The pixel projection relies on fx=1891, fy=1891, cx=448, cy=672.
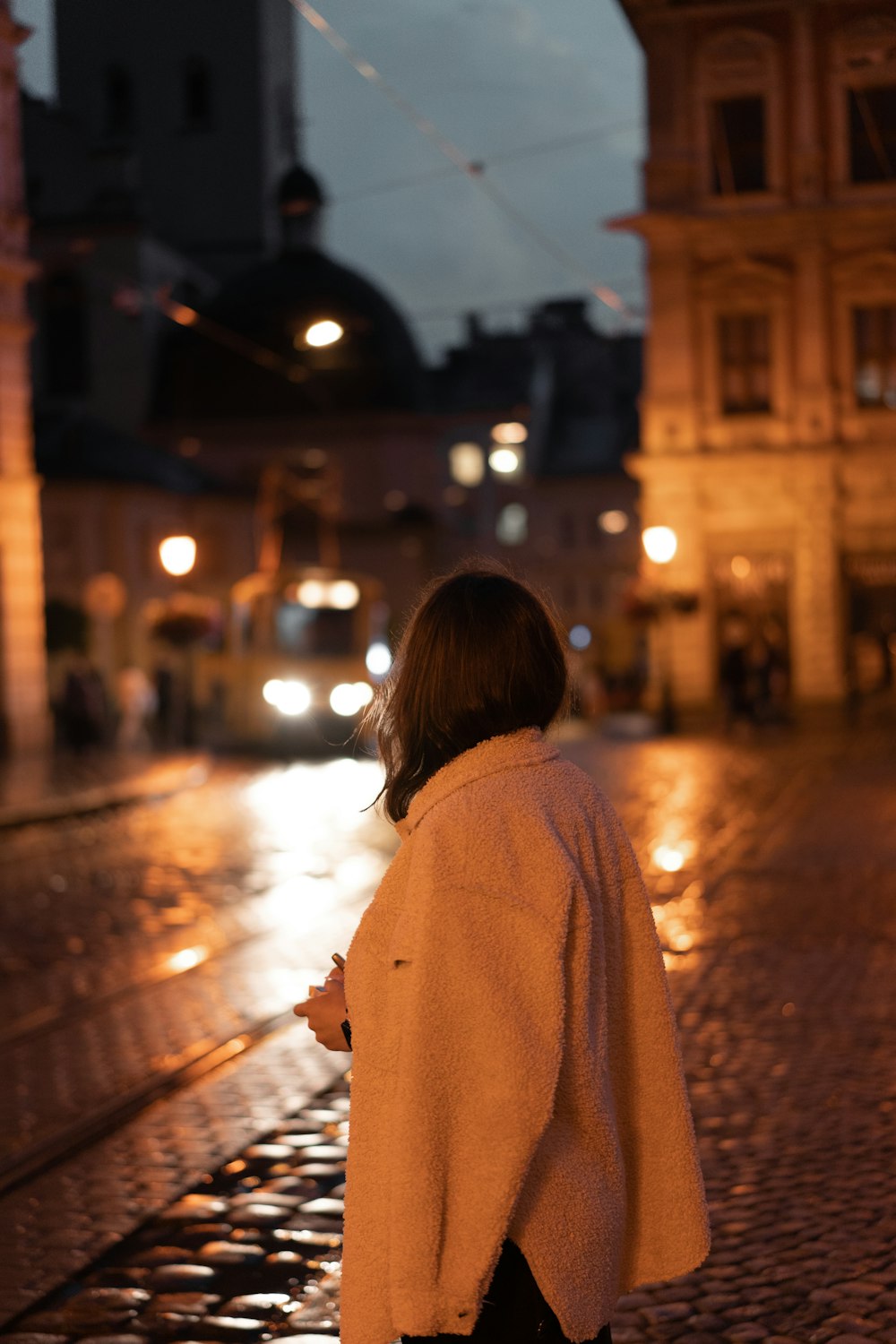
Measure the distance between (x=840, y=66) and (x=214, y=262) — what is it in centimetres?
4089

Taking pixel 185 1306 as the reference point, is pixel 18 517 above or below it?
above

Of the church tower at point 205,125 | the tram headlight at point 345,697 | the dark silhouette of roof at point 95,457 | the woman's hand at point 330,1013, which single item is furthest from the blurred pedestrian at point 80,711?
the woman's hand at point 330,1013

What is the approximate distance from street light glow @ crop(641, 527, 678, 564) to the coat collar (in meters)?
31.7

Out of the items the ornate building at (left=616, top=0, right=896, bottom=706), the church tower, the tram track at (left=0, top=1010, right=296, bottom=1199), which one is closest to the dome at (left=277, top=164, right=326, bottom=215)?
the church tower

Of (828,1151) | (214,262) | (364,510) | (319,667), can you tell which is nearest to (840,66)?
(319,667)

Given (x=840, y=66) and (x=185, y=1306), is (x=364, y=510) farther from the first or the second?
(x=185, y=1306)

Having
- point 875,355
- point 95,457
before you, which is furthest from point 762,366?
point 95,457

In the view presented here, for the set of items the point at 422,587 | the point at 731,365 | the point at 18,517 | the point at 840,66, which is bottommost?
the point at 422,587

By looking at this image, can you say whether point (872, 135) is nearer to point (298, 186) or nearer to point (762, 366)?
point (762, 366)

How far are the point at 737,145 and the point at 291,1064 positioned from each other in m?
30.8

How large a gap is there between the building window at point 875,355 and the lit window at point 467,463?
116 ft

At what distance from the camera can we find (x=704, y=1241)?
2.99 metres

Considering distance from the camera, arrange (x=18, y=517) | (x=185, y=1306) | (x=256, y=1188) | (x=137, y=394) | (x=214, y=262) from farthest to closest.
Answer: (x=214, y=262) < (x=137, y=394) < (x=18, y=517) < (x=256, y=1188) < (x=185, y=1306)

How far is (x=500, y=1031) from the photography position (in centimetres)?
268
